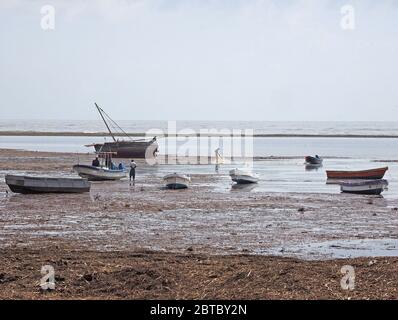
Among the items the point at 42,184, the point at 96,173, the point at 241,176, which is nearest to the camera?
the point at 42,184

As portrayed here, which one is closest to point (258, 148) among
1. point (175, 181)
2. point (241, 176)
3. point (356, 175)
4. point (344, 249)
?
point (356, 175)

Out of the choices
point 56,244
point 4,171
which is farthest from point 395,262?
point 4,171

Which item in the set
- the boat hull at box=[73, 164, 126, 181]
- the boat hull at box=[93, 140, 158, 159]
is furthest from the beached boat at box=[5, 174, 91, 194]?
the boat hull at box=[93, 140, 158, 159]

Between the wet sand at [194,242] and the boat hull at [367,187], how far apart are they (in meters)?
2.07

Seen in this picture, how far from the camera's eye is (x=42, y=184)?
3966 cm

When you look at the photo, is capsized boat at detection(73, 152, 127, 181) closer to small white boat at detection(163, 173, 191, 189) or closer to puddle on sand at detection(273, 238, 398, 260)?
small white boat at detection(163, 173, 191, 189)

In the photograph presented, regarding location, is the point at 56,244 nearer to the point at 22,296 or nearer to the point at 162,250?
the point at 162,250

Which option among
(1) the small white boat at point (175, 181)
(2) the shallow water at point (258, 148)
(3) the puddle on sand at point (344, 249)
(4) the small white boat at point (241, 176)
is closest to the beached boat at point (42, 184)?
(1) the small white boat at point (175, 181)

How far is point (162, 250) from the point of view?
2031 cm

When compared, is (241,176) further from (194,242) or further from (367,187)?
(194,242)

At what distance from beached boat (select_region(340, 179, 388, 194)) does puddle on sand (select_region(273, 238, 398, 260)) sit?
20.4 m

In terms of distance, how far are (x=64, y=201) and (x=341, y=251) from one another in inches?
725

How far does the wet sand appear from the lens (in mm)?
13336

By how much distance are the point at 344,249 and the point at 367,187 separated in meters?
→ 23.3
